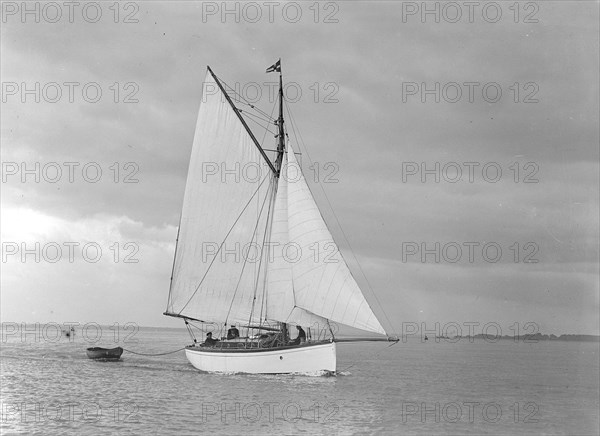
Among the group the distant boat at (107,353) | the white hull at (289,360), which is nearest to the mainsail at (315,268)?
the white hull at (289,360)

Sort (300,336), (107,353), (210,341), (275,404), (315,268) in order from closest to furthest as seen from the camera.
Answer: (275,404) < (315,268) < (300,336) < (210,341) < (107,353)

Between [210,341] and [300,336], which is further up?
[300,336]

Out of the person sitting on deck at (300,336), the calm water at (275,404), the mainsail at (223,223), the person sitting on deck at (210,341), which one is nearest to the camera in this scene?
the calm water at (275,404)

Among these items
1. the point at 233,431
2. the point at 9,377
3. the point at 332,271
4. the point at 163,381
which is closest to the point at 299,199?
the point at 332,271

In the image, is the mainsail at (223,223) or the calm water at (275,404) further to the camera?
the mainsail at (223,223)

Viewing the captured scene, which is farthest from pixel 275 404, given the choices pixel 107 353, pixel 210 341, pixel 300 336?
pixel 107 353

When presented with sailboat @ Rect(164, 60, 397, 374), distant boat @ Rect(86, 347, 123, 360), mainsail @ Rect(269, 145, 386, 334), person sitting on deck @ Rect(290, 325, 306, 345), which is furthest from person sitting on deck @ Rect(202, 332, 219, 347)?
distant boat @ Rect(86, 347, 123, 360)

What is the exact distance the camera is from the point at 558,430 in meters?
31.0

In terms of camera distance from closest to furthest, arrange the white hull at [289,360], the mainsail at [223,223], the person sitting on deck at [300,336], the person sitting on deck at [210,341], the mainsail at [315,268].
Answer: the mainsail at [315,268] < the white hull at [289,360] < the person sitting on deck at [300,336] < the mainsail at [223,223] < the person sitting on deck at [210,341]

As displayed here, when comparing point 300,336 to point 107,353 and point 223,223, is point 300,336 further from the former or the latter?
point 107,353

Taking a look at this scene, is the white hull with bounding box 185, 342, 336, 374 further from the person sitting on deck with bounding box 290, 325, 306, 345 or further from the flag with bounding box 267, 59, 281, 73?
the flag with bounding box 267, 59, 281, 73

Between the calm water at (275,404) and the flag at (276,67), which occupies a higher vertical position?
the flag at (276,67)

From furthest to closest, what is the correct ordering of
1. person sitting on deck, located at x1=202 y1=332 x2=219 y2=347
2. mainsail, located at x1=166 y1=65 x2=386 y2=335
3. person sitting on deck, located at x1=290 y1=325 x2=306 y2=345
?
1. person sitting on deck, located at x1=202 y1=332 x2=219 y2=347
2. mainsail, located at x1=166 y1=65 x2=386 y2=335
3. person sitting on deck, located at x1=290 y1=325 x2=306 y2=345

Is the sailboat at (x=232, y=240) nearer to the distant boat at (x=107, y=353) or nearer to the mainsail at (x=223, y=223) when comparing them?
the mainsail at (x=223, y=223)
